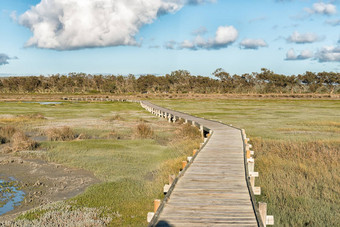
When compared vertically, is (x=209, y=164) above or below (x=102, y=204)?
above

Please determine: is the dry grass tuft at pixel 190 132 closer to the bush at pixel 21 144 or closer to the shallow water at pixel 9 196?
the bush at pixel 21 144

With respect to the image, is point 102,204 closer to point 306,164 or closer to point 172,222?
point 172,222

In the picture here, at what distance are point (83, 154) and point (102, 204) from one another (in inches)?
279

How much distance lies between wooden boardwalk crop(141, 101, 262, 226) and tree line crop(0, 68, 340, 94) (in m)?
108

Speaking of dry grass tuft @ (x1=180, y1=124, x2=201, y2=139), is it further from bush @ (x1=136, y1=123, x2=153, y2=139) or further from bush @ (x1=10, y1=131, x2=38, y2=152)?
bush @ (x1=10, y1=131, x2=38, y2=152)

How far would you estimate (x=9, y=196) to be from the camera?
10.9 meters

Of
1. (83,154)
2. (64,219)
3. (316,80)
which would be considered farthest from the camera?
(316,80)

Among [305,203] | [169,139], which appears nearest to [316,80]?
[169,139]

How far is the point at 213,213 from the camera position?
664 centimetres

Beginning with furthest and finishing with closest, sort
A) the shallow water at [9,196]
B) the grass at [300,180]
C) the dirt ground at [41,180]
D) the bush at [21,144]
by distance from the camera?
the bush at [21,144] → the dirt ground at [41,180] → the shallow water at [9,196] → the grass at [300,180]

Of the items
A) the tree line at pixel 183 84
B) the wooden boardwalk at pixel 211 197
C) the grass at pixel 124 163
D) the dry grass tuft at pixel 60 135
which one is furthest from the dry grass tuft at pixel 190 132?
the tree line at pixel 183 84

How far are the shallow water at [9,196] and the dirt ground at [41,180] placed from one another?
0.19 m

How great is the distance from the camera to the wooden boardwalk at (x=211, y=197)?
20.7 feet

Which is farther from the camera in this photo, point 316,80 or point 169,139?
point 316,80
